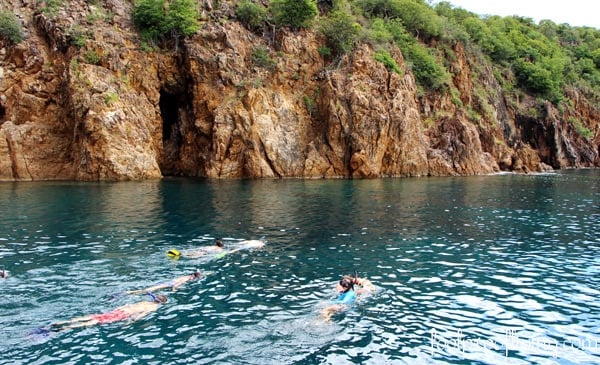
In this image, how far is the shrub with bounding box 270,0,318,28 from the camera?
218 feet

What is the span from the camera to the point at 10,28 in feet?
180

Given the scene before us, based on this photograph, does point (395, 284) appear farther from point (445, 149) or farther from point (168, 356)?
point (445, 149)

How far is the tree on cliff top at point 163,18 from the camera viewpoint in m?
61.0

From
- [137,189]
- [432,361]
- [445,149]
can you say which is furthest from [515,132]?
[432,361]

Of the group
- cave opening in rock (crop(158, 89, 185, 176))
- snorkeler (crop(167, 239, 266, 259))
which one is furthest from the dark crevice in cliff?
snorkeler (crop(167, 239, 266, 259))

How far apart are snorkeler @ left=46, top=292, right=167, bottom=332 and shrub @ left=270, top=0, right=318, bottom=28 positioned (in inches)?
2302

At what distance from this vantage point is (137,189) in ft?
146

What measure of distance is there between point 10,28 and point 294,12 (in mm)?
34707

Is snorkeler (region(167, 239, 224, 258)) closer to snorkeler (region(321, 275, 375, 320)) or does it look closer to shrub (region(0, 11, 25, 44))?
snorkeler (region(321, 275, 375, 320))

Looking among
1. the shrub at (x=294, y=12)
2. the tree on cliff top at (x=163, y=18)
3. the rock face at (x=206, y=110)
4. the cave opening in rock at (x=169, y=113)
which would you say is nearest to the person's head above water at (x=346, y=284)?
the rock face at (x=206, y=110)

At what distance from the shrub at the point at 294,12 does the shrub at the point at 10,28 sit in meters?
32.0

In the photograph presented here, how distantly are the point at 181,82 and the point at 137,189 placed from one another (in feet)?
77.3

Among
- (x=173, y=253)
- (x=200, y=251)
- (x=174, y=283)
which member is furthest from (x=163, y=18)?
(x=174, y=283)

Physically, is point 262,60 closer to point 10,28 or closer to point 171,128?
point 171,128
